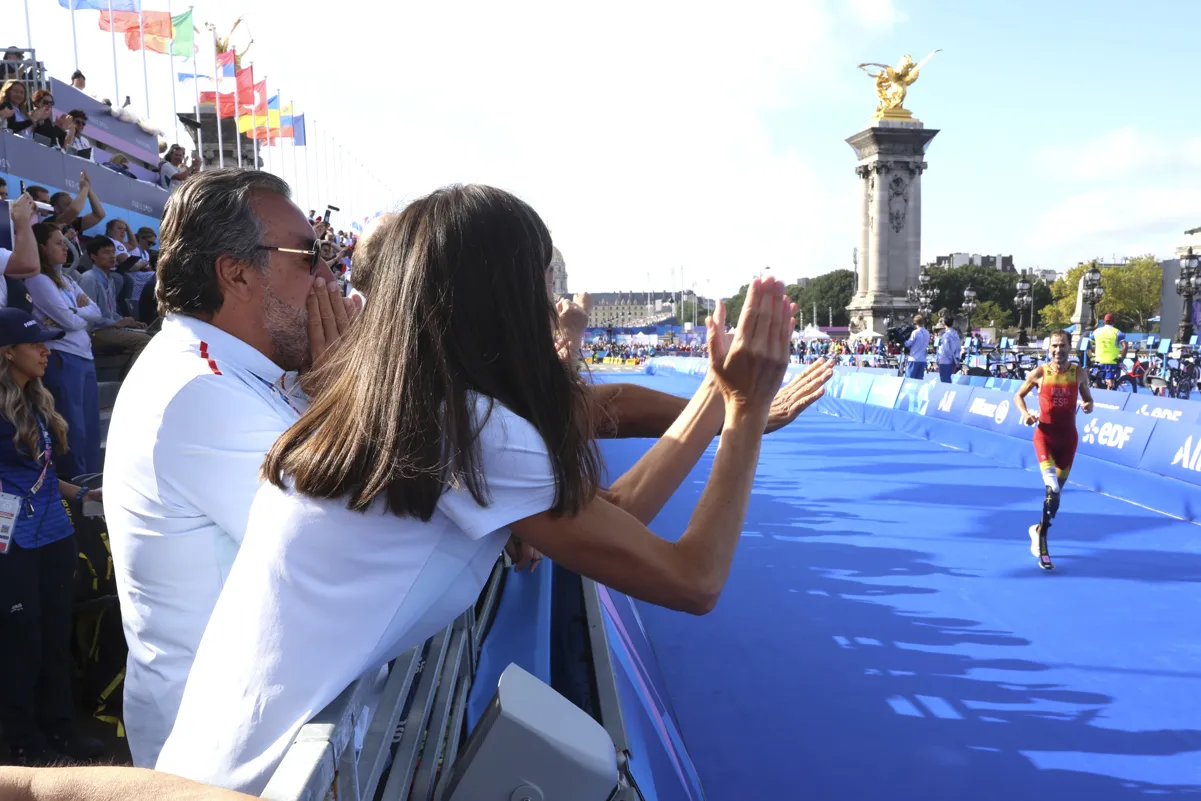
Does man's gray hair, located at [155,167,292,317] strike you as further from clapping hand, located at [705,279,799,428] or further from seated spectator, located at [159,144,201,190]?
seated spectator, located at [159,144,201,190]

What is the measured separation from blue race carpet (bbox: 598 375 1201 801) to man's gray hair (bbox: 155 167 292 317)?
10.3 ft

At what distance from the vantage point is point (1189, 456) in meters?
9.11

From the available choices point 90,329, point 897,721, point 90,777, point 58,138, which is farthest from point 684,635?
point 58,138

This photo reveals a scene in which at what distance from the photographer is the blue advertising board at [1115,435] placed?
33.6 ft

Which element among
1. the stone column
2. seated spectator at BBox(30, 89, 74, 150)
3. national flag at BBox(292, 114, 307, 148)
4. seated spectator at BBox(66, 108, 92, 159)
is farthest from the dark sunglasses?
the stone column

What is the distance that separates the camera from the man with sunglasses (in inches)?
62.4

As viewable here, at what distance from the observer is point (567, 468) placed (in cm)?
133

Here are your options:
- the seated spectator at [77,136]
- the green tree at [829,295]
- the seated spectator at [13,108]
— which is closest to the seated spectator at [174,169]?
the seated spectator at [77,136]

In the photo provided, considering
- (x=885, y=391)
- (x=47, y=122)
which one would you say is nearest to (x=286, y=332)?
(x=47, y=122)

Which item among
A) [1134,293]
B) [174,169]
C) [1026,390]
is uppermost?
[1134,293]

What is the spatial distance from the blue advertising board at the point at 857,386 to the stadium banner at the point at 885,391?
0.24 m

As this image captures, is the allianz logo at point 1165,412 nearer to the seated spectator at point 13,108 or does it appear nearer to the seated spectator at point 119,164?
the seated spectator at point 13,108

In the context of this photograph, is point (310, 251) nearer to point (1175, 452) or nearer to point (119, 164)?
point (1175, 452)

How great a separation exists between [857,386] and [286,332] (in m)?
19.3
